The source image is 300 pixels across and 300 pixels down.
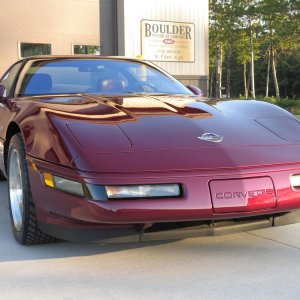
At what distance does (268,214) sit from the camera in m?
2.76

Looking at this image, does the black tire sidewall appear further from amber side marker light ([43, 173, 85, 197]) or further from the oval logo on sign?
the oval logo on sign

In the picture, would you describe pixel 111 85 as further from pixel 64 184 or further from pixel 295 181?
pixel 295 181

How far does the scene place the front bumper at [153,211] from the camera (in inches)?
99.4

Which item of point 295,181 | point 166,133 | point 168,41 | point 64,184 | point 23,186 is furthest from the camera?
point 168,41

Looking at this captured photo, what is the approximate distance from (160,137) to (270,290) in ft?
3.41

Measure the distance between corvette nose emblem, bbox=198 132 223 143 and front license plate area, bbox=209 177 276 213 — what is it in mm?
345

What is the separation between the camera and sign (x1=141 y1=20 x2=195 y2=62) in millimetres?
14836

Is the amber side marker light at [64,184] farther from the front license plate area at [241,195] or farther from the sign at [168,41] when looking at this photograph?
the sign at [168,41]

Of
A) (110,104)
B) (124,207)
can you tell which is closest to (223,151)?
(124,207)

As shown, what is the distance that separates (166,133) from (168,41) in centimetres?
1282

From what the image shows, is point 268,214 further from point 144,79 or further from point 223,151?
point 144,79

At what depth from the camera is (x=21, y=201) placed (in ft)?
10.7

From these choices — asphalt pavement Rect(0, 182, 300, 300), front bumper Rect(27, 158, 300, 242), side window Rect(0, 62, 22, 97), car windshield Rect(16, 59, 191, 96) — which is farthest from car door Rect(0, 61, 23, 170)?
front bumper Rect(27, 158, 300, 242)

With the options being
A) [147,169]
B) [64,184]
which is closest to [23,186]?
[64,184]
